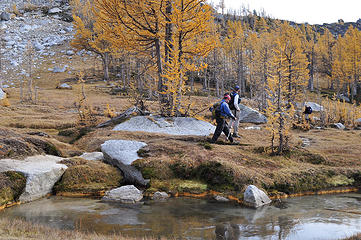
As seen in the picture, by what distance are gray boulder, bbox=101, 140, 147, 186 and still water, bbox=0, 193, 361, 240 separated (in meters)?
2.00

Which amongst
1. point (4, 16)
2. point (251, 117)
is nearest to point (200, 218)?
point (251, 117)

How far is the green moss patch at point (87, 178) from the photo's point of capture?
10086 mm

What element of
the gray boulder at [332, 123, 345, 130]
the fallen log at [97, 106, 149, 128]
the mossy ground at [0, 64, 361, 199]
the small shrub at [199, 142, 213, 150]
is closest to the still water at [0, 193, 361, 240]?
the mossy ground at [0, 64, 361, 199]

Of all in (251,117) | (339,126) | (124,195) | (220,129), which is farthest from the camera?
(251,117)

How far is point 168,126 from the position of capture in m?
16.9

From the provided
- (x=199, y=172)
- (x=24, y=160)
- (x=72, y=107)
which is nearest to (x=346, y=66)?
(x=72, y=107)

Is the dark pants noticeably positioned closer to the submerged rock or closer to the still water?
the submerged rock

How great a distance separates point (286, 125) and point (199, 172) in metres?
4.55

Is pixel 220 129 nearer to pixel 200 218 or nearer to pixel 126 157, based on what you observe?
pixel 126 157

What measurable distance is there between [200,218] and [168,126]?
→ 937cm

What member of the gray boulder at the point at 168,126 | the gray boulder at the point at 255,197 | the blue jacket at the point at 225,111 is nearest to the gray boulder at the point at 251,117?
the gray boulder at the point at 168,126

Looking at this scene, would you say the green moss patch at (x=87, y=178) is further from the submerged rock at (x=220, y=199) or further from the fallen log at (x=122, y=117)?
the fallen log at (x=122, y=117)

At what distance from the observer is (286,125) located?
12789mm

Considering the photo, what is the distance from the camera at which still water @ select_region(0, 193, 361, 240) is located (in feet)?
22.5
